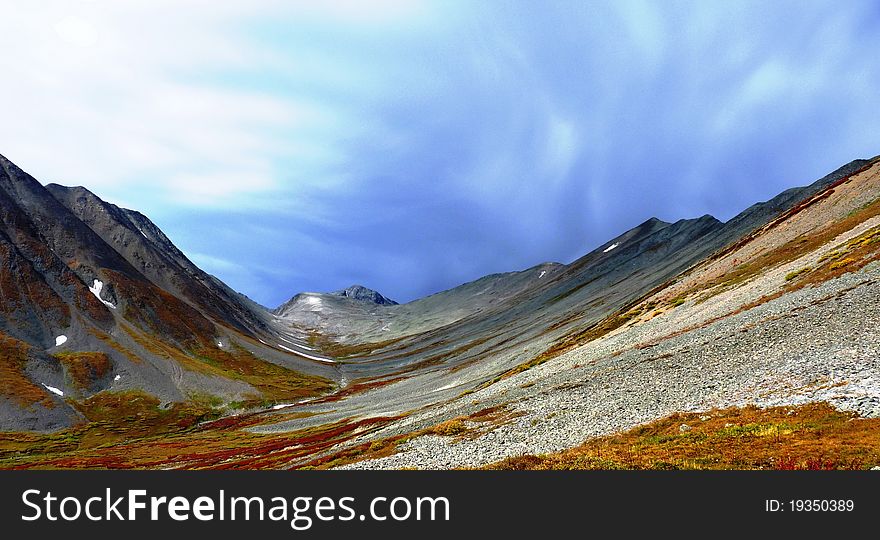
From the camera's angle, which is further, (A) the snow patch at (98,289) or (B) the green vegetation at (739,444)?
(A) the snow patch at (98,289)

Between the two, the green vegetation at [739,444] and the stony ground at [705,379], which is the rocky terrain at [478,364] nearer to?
the stony ground at [705,379]

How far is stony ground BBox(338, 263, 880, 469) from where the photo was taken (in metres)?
29.0

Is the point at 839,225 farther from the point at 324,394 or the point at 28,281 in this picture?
the point at 28,281

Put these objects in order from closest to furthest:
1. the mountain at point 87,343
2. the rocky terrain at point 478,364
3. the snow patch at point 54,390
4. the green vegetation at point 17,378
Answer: the rocky terrain at point 478,364
the green vegetation at point 17,378
the snow patch at point 54,390
the mountain at point 87,343

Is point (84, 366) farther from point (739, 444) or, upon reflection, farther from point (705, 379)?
point (739, 444)

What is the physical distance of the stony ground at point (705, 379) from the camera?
2905cm

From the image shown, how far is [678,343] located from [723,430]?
26.6m

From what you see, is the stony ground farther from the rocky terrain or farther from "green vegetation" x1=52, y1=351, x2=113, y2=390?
"green vegetation" x1=52, y1=351, x2=113, y2=390

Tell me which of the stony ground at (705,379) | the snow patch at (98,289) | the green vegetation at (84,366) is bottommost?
the stony ground at (705,379)

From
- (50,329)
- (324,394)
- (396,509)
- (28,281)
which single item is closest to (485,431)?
(396,509)

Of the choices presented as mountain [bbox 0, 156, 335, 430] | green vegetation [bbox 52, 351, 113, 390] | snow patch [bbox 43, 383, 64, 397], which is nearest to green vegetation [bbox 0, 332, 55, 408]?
mountain [bbox 0, 156, 335, 430]

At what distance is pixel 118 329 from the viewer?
521 feet

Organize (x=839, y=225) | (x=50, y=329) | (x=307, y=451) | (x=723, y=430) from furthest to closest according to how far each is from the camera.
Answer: (x=50, y=329) → (x=839, y=225) → (x=307, y=451) → (x=723, y=430)

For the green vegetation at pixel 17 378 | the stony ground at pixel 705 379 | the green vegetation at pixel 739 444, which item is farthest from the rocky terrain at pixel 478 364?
the green vegetation at pixel 739 444
